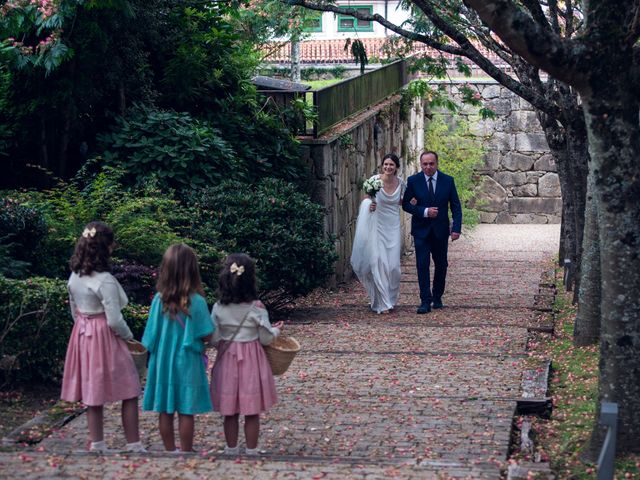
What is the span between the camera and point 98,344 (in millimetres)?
6242

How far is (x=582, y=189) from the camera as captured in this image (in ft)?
38.4

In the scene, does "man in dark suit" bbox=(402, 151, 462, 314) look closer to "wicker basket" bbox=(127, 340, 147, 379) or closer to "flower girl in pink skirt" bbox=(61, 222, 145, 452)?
"wicker basket" bbox=(127, 340, 147, 379)

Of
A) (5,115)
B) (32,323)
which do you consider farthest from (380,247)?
(32,323)

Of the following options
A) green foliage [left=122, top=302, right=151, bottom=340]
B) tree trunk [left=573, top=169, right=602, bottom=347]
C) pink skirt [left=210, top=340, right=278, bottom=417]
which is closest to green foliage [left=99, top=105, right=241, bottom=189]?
green foliage [left=122, top=302, right=151, bottom=340]

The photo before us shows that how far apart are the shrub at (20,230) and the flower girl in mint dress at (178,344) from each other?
3154 mm

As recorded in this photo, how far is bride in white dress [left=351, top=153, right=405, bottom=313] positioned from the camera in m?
12.6

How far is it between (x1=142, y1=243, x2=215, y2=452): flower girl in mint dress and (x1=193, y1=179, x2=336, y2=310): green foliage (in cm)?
498

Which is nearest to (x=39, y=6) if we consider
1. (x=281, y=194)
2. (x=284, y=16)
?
(x=281, y=194)

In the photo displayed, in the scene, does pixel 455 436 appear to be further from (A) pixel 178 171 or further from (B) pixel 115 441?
(A) pixel 178 171

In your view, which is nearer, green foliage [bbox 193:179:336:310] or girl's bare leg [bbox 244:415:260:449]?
girl's bare leg [bbox 244:415:260:449]

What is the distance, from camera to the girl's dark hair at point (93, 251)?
20.3ft

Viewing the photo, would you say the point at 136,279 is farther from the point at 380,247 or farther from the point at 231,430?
the point at 380,247

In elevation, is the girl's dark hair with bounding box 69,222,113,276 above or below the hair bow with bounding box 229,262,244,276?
above

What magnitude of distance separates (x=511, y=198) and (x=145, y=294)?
1819cm
